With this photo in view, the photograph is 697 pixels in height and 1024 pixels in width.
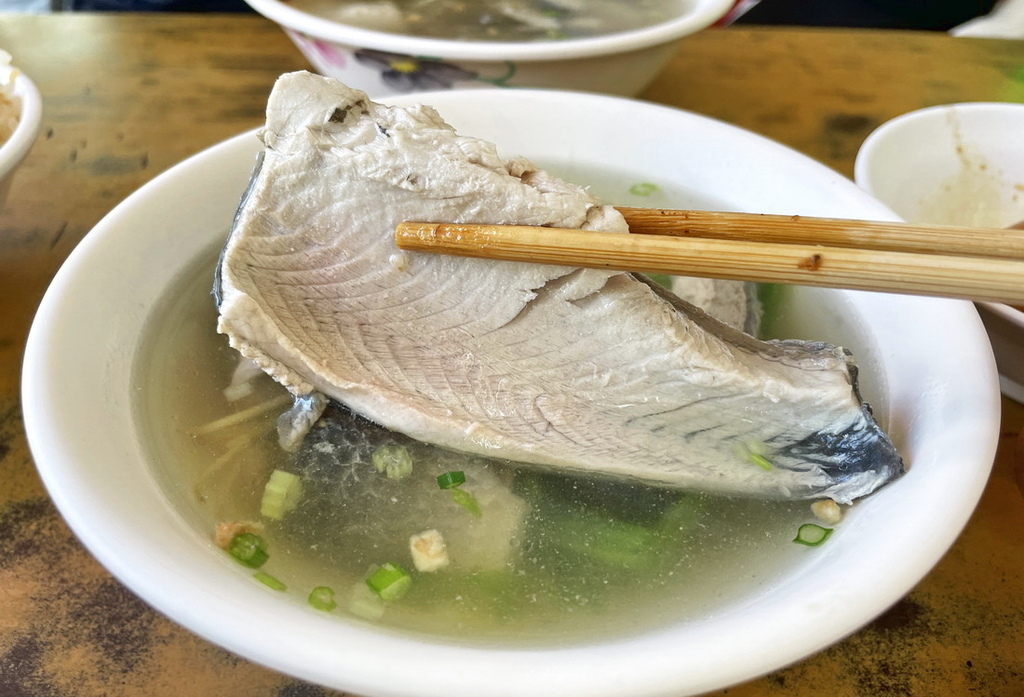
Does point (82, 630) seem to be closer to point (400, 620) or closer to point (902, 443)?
point (400, 620)

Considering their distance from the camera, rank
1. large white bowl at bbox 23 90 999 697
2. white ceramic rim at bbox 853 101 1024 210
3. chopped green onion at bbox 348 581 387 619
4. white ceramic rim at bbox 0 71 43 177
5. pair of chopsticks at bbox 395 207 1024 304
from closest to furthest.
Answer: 1. large white bowl at bbox 23 90 999 697
2. pair of chopsticks at bbox 395 207 1024 304
3. chopped green onion at bbox 348 581 387 619
4. white ceramic rim at bbox 0 71 43 177
5. white ceramic rim at bbox 853 101 1024 210

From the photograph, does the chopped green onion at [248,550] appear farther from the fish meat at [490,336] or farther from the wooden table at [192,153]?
the fish meat at [490,336]

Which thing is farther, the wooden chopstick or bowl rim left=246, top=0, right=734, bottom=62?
bowl rim left=246, top=0, right=734, bottom=62

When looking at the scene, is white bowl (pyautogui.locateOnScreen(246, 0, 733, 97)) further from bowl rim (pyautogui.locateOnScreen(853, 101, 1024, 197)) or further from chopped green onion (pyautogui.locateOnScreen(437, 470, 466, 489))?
chopped green onion (pyautogui.locateOnScreen(437, 470, 466, 489))

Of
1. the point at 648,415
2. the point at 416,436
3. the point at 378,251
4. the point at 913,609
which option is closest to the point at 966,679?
the point at 913,609

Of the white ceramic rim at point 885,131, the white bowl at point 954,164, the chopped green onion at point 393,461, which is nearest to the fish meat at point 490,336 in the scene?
the chopped green onion at point 393,461

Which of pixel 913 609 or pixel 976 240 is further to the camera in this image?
pixel 913 609

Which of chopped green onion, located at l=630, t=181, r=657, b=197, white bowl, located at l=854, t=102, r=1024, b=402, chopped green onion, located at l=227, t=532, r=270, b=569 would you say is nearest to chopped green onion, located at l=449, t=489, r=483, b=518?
chopped green onion, located at l=227, t=532, r=270, b=569
